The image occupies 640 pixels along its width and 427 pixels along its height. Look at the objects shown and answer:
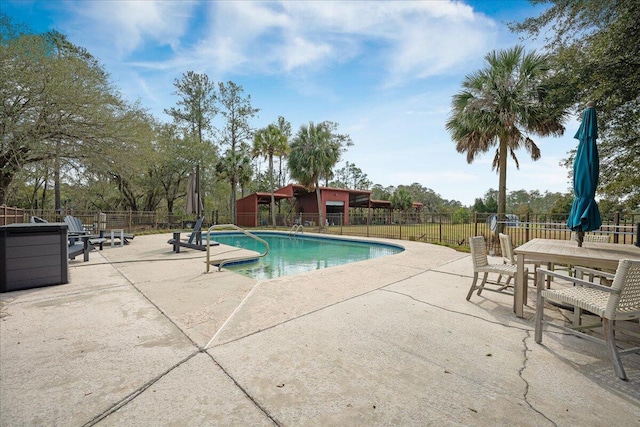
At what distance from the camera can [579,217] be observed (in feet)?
11.4

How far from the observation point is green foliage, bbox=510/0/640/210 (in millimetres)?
5316

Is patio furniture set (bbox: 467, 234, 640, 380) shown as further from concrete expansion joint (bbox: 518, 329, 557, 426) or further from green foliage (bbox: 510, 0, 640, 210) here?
green foliage (bbox: 510, 0, 640, 210)

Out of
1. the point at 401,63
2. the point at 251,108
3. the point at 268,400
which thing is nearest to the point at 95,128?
the point at 401,63

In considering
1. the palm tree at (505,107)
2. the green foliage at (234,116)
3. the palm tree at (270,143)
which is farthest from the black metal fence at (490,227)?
the green foliage at (234,116)

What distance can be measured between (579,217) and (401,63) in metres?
6.30

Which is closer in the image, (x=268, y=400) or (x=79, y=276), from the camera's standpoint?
(x=268, y=400)

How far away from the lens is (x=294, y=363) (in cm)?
207

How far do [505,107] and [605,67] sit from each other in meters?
3.37

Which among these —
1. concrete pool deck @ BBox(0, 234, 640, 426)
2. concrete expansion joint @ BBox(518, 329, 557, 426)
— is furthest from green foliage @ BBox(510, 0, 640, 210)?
concrete expansion joint @ BBox(518, 329, 557, 426)

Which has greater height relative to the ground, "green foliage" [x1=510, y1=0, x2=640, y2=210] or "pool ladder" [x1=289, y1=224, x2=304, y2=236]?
"green foliage" [x1=510, y1=0, x2=640, y2=210]

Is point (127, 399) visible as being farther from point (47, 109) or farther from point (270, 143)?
point (270, 143)

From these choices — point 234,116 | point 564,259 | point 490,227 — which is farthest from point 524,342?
point 234,116

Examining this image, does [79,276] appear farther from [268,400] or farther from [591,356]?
[591,356]

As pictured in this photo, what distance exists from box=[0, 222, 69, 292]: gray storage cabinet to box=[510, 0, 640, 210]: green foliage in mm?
10391
